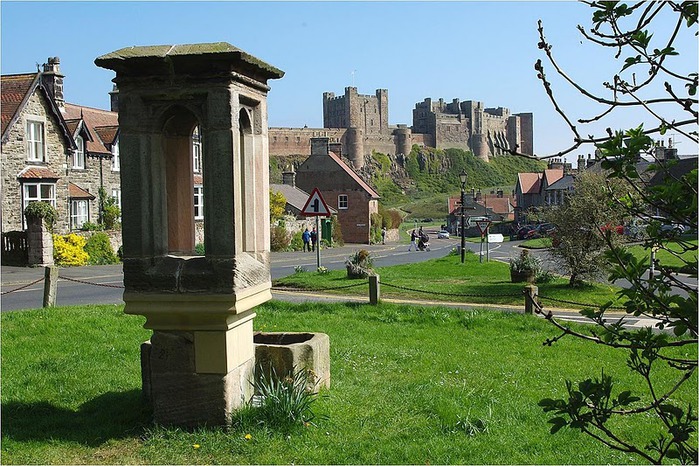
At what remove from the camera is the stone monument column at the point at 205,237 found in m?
6.22

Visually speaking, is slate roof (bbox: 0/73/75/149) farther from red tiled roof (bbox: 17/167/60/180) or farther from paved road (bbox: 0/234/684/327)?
paved road (bbox: 0/234/684/327)

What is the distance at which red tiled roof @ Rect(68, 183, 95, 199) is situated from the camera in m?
33.5

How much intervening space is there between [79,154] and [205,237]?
30.6 metres

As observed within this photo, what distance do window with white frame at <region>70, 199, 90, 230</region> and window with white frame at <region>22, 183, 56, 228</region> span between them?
1.98 metres

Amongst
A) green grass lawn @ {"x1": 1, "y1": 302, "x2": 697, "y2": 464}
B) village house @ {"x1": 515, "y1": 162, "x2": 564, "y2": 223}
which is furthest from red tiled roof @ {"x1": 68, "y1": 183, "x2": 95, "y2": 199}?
village house @ {"x1": 515, "y1": 162, "x2": 564, "y2": 223}

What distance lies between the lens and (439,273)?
25812mm

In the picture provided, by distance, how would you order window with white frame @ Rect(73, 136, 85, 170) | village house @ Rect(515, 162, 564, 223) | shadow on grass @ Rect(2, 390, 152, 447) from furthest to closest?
1. village house @ Rect(515, 162, 564, 223)
2. window with white frame @ Rect(73, 136, 85, 170)
3. shadow on grass @ Rect(2, 390, 152, 447)

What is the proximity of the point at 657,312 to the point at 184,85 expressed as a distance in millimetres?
4464

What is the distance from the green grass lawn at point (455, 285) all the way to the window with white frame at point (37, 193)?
13277 mm

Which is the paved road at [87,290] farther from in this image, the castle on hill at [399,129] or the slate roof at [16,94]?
the castle on hill at [399,129]

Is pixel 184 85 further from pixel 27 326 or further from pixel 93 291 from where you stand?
pixel 93 291

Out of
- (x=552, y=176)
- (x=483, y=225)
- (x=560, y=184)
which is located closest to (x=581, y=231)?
(x=483, y=225)

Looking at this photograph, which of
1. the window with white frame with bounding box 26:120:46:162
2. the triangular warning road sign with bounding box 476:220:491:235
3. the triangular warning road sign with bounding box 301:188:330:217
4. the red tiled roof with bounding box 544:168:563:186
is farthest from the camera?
the red tiled roof with bounding box 544:168:563:186

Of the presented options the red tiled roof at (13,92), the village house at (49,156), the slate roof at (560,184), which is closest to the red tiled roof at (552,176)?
the slate roof at (560,184)
